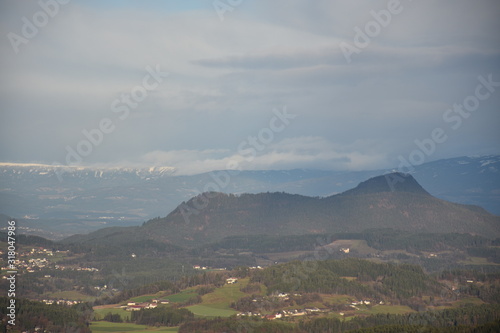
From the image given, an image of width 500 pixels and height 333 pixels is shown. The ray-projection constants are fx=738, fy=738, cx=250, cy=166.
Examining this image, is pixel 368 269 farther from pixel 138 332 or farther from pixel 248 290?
pixel 138 332

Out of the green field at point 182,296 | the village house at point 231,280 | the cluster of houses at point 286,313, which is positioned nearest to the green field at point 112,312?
the green field at point 182,296

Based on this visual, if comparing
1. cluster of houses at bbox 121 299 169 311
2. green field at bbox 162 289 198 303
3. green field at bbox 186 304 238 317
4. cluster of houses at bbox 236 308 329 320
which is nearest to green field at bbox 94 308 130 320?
cluster of houses at bbox 121 299 169 311

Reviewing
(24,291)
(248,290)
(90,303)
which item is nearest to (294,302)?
(248,290)

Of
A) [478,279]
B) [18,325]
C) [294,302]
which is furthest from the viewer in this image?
[478,279]

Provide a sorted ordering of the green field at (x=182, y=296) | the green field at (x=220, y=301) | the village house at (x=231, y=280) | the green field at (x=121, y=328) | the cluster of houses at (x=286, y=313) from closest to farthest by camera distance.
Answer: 1. the green field at (x=121, y=328)
2. the cluster of houses at (x=286, y=313)
3. the green field at (x=220, y=301)
4. the green field at (x=182, y=296)
5. the village house at (x=231, y=280)

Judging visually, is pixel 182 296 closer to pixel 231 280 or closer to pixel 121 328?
pixel 231 280

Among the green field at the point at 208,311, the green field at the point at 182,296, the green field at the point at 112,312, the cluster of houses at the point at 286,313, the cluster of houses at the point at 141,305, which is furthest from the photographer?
the green field at the point at 182,296

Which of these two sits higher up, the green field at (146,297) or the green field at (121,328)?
the green field at (146,297)

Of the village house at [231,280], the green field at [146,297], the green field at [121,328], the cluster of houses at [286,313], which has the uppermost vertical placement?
the village house at [231,280]

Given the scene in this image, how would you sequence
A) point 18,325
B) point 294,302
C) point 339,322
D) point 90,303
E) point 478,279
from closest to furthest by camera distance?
point 18,325 < point 339,322 < point 294,302 < point 90,303 < point 478,279

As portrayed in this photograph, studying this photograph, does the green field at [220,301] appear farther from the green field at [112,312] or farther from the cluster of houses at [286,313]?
the green field at [112,312]
